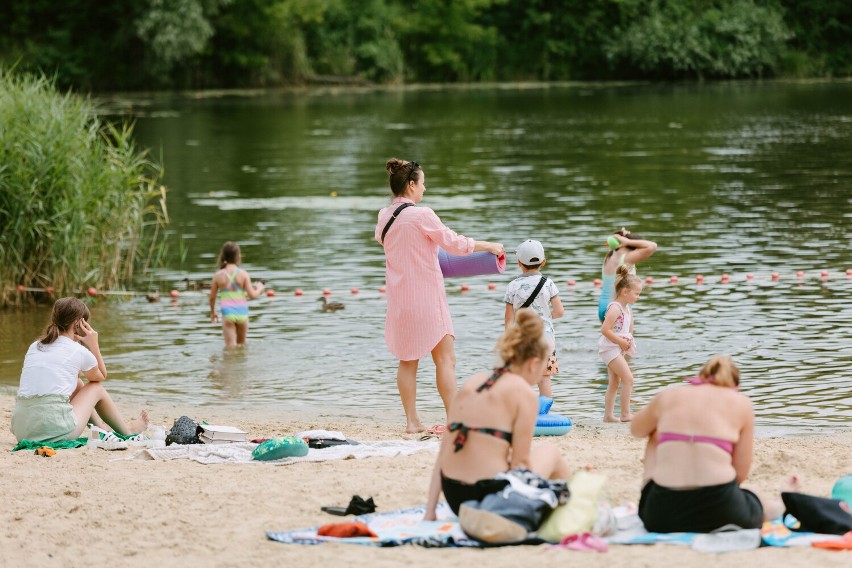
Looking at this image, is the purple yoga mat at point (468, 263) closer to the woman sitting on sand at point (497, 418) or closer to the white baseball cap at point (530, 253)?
the white baseball cap at point (530, 253)

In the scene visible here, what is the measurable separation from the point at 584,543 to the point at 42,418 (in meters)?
4.16

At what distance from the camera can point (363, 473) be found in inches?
317

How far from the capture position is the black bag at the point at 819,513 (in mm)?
6512

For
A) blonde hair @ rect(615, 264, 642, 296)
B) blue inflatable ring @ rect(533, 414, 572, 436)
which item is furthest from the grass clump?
blue inflatable ring @ rect(533, 414, 572, 436)

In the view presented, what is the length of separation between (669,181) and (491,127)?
47.7 ft

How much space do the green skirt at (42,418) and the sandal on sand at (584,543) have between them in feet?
13.1

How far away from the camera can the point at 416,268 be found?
907 cm

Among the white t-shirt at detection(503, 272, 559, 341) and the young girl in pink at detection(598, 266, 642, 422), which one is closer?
the white t-shirt at detection(503, 272, 559, 341)

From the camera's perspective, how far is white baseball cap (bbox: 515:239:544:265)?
31.4 feet

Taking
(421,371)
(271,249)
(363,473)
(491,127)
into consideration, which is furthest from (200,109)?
(363,473)

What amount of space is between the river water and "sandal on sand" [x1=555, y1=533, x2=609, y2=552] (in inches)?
154

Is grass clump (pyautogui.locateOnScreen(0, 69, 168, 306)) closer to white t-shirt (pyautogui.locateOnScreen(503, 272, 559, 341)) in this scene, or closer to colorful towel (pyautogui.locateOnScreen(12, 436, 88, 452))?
colorful towel (pyautogui.locateOnScreen(12, 436, 88, 452))

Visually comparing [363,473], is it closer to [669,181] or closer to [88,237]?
[88,237]

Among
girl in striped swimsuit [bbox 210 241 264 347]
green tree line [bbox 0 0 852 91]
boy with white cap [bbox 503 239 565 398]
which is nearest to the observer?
boy with white cap [bbox 503 239 565 398]
